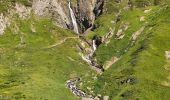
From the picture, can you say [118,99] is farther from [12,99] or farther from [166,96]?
[12,99]

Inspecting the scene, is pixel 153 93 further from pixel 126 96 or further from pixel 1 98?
pixel 1 98

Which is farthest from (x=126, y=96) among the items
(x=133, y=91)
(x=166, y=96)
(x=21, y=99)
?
(x=21, y=99)

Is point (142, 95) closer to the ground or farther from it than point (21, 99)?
closer to the ground

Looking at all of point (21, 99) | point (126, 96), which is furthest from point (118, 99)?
point (21, 99)

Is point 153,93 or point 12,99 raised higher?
point 12,99

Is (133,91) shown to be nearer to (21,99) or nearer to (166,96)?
(166,96)

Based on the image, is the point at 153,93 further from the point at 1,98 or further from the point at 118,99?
the point at 1,98

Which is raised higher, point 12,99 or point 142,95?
point 12,99
